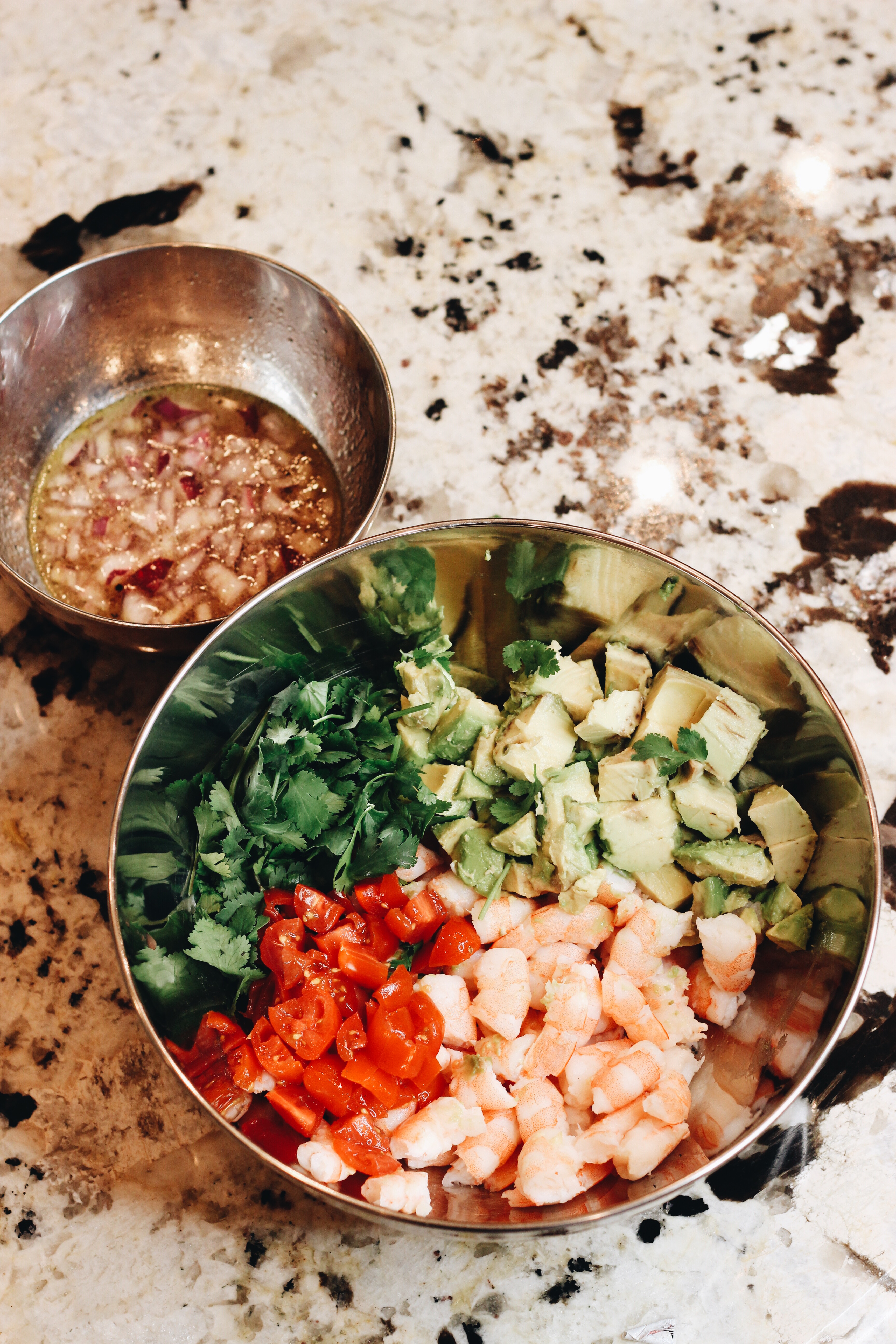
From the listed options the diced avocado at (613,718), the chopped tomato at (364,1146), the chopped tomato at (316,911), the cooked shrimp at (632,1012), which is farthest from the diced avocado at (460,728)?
the chopped tomato at (364,1146)

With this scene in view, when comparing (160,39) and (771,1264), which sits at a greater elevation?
(160,39)

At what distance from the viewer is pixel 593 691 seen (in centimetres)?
123

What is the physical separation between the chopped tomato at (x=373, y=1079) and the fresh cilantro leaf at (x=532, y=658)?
0.50m

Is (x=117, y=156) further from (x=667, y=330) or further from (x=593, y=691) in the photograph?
(x=593, y=691)

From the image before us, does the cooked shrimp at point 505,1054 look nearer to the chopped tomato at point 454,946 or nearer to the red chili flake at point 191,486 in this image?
the chopped tomato at point 454,946

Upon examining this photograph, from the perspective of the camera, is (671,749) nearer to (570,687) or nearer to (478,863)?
(570,687)

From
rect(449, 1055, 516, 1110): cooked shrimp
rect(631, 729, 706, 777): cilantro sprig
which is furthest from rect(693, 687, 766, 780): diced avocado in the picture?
rect(449, 1055, 516, 1110): cooked shrimp

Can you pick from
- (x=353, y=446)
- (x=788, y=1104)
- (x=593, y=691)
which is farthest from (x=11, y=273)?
(x=788, y=1104)

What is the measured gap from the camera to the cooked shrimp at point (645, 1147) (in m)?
0.99

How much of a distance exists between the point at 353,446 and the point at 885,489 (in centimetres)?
88

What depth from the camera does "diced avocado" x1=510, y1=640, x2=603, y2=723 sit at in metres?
1.22

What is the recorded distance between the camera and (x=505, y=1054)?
3.51 feet

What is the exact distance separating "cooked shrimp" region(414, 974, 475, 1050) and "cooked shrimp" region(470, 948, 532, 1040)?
0.5 inches

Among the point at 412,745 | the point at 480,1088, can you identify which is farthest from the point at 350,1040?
the point at 412,745
